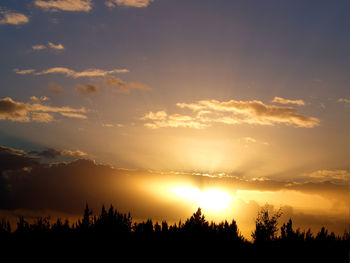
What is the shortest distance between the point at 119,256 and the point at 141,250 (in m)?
10.5

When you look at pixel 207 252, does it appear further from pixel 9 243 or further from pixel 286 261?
pixel 9 243

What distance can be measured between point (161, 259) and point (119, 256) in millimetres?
13920

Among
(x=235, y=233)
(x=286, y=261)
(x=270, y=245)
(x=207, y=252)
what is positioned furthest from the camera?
(x=235, y=233)

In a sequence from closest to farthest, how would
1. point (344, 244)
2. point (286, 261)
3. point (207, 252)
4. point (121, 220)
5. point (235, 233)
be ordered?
1. point (286, 261)
2. point (207, 252)
3. point (344, 244)
4. point (235, 233)
5. point (121, 220)

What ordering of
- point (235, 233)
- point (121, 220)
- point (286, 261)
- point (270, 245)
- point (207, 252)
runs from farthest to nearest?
point (121, 220) → point (235, 233) → point (270, 245) → point (207, 252) → point (286, 261)

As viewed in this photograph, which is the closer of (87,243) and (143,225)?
(87,243)

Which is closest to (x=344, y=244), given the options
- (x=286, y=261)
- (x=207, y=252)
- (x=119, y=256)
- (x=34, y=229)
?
(x=286, y=261)

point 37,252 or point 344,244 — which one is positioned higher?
point 344,244

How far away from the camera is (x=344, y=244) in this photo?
153750mm

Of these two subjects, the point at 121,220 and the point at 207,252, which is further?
the point at 121,220

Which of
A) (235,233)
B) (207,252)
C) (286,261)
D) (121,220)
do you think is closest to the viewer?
(286,261)

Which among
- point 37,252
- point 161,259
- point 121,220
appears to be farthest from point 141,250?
point 121,220

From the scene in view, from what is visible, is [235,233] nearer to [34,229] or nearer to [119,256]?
[119,256]

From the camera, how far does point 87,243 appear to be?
142 metres
